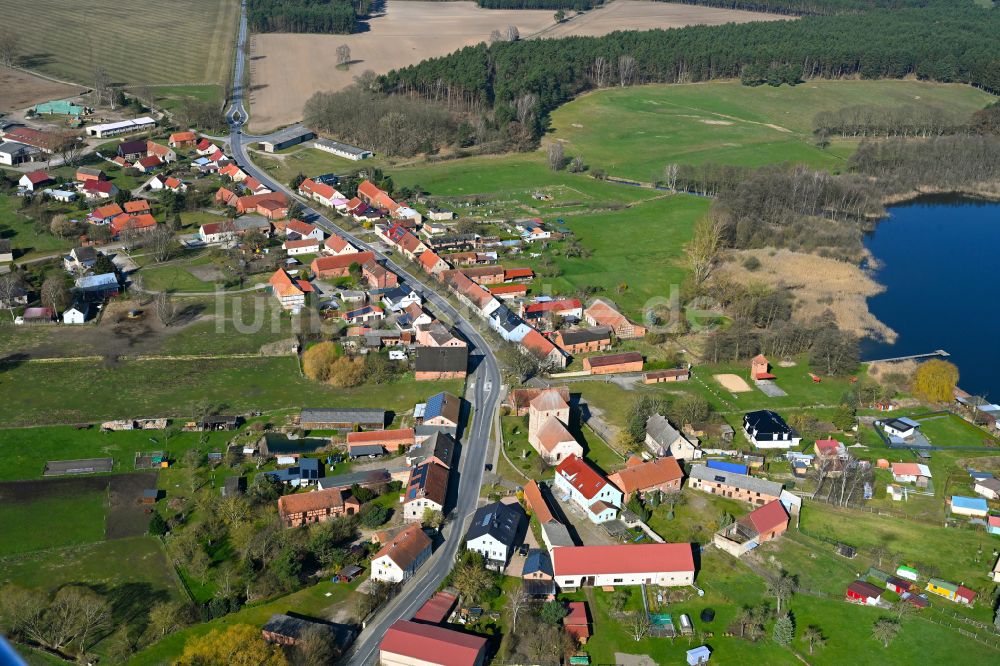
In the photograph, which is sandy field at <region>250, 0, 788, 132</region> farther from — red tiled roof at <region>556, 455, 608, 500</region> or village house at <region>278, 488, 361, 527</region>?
red tiled roof at <region>556, 455, 608, 500</region>

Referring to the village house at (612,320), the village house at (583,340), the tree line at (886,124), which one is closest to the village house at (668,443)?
the village house at (583,340)

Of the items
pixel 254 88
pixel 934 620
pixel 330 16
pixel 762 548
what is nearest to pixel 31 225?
pixel 254 88

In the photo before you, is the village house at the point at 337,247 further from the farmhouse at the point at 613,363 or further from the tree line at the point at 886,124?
the tree line at the point at 886,124

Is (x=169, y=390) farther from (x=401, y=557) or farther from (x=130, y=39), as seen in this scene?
(x=130, y=39)

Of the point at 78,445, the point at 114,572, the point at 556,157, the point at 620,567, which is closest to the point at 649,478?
the point at 620,567

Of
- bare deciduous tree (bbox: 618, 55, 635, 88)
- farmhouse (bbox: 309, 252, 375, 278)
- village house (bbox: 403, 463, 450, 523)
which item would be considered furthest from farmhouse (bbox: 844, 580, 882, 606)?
bare deciduous tree (bbox: 618, 55, 635, 88)

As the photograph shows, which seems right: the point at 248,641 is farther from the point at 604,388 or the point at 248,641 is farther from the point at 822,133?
the point at 822,133
